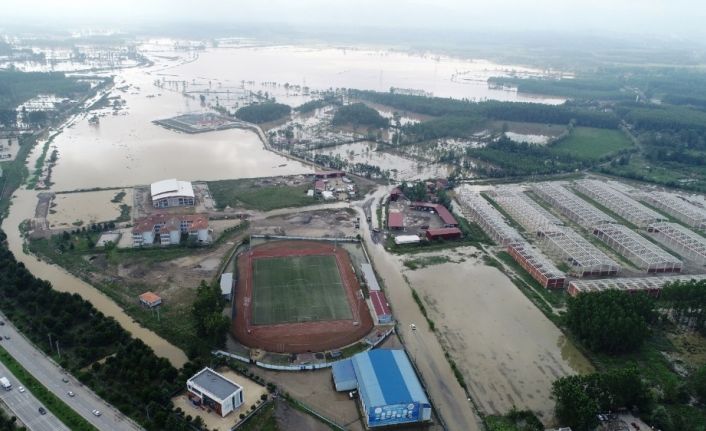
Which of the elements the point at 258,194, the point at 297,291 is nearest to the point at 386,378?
the point at 297,291

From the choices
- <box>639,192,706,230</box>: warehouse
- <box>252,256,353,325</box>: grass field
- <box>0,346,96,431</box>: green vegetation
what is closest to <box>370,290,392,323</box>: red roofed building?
<box>252,256,353,325</box>: grass field

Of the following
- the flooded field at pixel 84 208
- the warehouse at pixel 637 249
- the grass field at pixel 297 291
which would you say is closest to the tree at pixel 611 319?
the warehouse at pixel 637 249

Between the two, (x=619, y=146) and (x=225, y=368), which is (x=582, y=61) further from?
(x=225, y=368)

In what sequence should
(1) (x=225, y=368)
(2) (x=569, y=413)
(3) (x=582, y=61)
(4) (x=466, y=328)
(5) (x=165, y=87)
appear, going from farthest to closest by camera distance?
(3) (x=582, y=61) < (5) (x=165, y=87) < (4) (x=466, y=328) < (1) (x=225, y=368) < (2) (x=569, y=413)

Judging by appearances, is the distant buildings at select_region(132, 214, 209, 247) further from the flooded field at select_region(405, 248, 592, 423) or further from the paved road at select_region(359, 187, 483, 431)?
the flooded field at select_region(405, 248, 592, 423)

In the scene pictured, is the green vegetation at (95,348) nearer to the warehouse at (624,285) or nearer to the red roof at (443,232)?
the red roof at (443,232)

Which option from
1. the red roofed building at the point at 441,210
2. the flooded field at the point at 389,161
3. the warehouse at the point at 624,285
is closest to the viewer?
the warehouse at the point at 624,285

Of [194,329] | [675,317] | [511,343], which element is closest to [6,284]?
[194,329]
